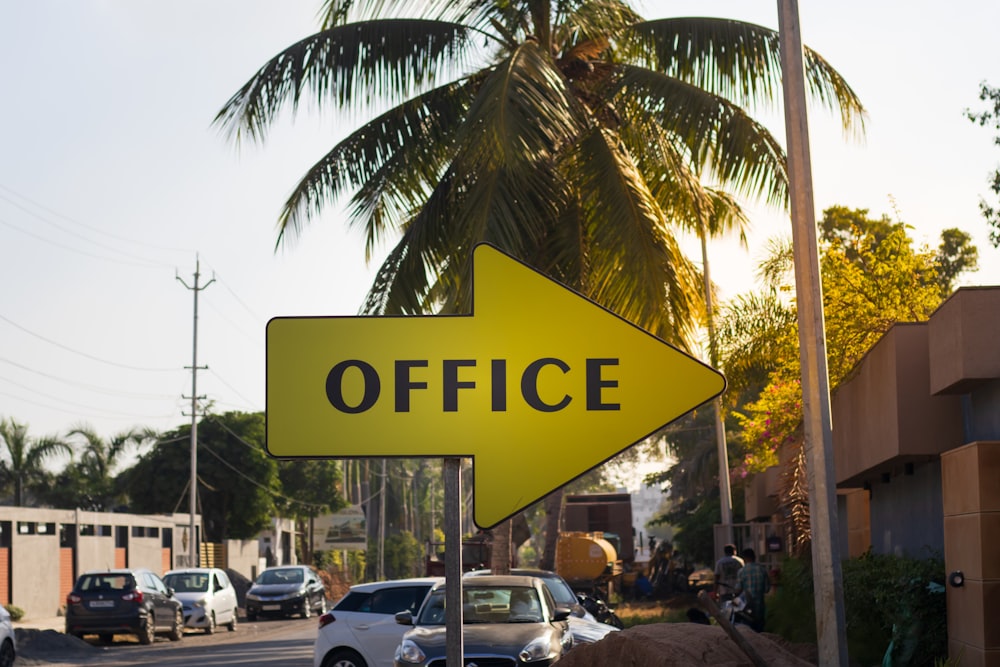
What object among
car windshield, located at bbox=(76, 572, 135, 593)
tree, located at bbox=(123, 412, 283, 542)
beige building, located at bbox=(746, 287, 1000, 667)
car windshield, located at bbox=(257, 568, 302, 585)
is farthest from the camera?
tree, located at bbox=(123, 412, 283, 542)

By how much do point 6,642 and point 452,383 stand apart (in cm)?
1716

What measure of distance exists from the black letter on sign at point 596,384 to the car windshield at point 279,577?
37465 millimetres

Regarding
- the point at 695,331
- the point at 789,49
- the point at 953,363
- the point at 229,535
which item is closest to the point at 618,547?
the point at 229,535

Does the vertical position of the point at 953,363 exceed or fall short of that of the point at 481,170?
it falls short

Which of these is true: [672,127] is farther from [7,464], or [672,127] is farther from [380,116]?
[7,464]

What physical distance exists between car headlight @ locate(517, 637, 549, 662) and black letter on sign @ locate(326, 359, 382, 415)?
8.67 meters

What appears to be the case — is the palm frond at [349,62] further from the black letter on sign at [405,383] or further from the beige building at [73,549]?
the beige building at [73,549]

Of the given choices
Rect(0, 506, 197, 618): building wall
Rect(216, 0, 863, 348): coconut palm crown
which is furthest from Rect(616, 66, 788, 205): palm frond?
Rect(0, 506, 197, 618): building wall

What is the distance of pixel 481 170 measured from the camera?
15812mm

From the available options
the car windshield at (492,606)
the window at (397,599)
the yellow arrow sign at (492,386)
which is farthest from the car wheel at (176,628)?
the yellow arrow sign at (492,386)

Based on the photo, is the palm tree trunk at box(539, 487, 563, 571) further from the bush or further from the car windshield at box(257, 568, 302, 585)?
the bush

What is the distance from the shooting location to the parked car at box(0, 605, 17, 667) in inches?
758

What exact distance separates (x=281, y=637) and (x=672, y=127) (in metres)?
18.3

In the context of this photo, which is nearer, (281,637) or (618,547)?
(281,637)
